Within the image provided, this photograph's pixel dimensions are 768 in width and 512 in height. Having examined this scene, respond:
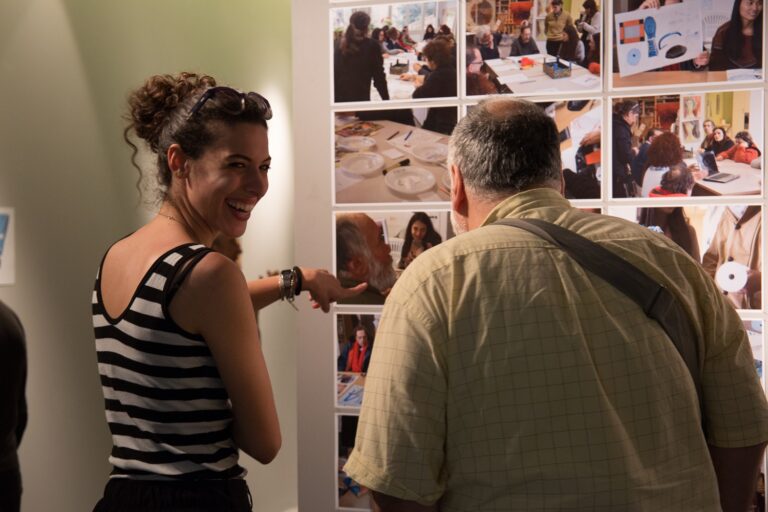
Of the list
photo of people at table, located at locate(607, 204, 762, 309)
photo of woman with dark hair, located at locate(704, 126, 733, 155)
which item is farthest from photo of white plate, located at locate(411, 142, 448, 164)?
photo of woman with dark hair, located at locate(704, 126, 733, 155)

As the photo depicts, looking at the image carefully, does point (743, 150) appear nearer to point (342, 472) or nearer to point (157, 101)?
point (342, 472)

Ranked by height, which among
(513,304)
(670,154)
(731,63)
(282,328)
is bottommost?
(282,328)

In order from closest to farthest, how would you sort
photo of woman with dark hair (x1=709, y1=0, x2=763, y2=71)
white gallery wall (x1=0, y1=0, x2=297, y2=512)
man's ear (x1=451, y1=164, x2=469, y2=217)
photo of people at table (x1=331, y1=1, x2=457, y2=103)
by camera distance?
1. man's ear (x1=451, y1=164, x2=469, y2=217)
2. white gallery wall (x1=0, y1=0, x2=297, y2=512)
3. photo of woman with dark hair (x1=709, y1=0, x2=763, y2=71)
4. photo of people at table (x1=331, y1=1, x2=457, y2=103)

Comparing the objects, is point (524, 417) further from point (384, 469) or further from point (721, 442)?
point (721, 442)

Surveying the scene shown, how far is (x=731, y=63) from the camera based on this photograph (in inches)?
120

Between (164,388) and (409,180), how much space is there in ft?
6.44

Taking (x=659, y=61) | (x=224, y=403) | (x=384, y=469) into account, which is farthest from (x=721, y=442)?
(x=659, y=61)

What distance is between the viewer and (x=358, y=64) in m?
3.41

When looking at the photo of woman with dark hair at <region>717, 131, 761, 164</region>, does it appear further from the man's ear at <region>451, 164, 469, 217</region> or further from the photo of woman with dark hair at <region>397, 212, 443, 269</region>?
the man's ear at <region>451, 164, 469, 217</region>

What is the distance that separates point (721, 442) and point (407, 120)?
2015mm

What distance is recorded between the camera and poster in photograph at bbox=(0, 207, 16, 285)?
81.9 inches

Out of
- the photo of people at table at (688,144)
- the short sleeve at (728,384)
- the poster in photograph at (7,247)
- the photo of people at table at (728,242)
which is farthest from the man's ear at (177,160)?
the photo of people at table at (728,242)

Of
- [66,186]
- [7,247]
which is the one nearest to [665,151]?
[66,186]

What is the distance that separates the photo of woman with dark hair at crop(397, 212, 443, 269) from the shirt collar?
1751 mm
